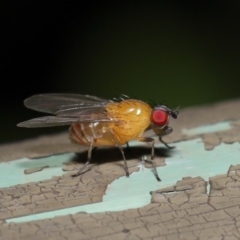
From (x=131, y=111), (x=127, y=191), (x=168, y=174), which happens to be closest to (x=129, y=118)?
(x=131, y=111)

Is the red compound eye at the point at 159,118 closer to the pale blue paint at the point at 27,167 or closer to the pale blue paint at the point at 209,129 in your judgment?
the pale blue paint at the point at 209,129

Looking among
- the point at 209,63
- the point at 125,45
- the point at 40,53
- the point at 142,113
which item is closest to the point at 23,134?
the point at 40,53

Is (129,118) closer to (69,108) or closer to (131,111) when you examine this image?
(131,111)

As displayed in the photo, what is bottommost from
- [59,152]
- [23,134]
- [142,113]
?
[23,134]

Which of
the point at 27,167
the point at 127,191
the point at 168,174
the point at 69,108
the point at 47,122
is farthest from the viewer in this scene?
the point at 69,108

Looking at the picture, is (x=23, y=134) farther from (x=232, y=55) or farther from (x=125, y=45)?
(x=232, y=55)

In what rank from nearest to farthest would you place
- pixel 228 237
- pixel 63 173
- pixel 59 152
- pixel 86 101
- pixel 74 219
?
Answer: 1. pixel 228 237
2. pixel 74 219
3. pixel 63 173
4. pixel 59 152
5. pixel 86 101

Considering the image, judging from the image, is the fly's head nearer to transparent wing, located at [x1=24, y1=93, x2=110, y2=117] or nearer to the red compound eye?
the red compound eye
